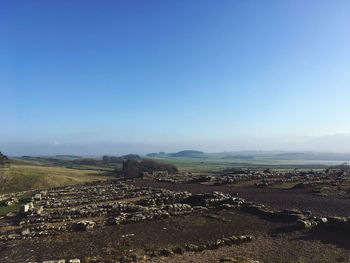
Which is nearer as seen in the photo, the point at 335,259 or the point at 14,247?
the point at 335,259

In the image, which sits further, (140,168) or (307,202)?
(140,168)

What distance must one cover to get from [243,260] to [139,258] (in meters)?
5.51

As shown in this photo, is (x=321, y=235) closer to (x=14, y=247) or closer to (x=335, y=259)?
(x=335, y=259)

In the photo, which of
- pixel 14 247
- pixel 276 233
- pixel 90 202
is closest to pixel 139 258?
pixel 14 247

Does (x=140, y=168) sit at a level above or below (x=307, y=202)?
below

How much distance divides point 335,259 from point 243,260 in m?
4.97

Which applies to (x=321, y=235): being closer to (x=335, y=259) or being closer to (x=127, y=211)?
(x=335, y=259)

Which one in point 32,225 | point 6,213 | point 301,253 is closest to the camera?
point 301,253

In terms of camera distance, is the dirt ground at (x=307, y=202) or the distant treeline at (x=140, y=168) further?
the distant treeline at (x=140, y=168)

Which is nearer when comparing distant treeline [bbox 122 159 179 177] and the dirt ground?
the dirt ground

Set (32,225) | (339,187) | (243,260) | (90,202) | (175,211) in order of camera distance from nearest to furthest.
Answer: (243,260) < (32,225) < (175,211) < (90,202) < (339,187)

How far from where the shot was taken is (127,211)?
23.1m

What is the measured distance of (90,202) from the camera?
2858cm

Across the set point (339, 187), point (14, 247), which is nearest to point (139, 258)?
point (14, 247)
